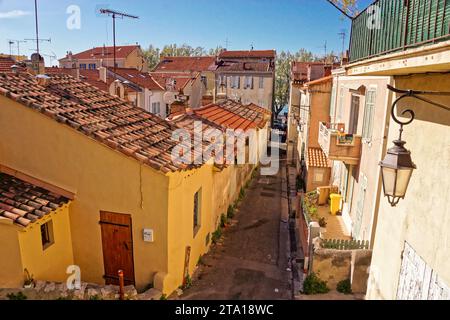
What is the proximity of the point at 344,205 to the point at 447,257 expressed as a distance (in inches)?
372

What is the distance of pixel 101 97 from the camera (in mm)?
11148

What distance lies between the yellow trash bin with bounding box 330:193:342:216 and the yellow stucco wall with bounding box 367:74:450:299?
298 inches

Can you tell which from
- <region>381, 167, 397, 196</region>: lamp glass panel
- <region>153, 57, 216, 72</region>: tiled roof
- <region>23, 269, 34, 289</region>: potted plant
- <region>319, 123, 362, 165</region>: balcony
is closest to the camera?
<region>381, 167, 397, 196</region>: lamp glass panel

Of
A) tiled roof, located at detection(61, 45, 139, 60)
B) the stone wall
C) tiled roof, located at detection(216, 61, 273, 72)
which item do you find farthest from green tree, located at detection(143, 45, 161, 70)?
the stone wall

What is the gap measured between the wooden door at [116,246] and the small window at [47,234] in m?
1.14

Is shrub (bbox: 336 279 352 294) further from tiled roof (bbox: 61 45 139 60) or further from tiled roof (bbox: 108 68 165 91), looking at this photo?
tiled roof (bbox: 61 45 139 60)

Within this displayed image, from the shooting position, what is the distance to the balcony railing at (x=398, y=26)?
399 cm

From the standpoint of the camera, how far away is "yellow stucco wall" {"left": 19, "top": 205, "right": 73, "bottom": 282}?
277 inches

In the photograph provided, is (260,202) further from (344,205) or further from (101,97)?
(101,97)

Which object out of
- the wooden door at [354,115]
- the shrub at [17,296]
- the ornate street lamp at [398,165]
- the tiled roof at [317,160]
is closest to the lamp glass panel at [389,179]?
the ornate street lamp at [398,165]

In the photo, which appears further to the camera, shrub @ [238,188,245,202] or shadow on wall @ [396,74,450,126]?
shrub @ [238,188,245,202]
